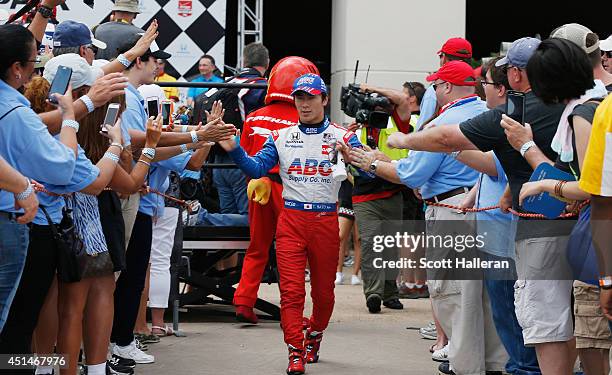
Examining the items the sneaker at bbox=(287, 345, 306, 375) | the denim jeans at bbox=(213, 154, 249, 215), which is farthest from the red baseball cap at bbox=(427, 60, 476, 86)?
the denim jeans at bbox=(213, 154, 249, 215)

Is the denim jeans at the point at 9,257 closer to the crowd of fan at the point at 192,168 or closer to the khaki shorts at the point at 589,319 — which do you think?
the crowd of fan at the point at 192,168

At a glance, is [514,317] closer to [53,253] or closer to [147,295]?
[53,253]

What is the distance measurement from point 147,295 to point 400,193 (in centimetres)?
314

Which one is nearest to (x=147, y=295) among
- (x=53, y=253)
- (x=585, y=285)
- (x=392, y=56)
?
(x=53, y=253)

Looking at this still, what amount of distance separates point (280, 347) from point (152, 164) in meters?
1.73

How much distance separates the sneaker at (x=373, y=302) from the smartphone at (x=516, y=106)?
15.6ft

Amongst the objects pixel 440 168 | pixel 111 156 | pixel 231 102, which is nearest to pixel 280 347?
pixel 440 168

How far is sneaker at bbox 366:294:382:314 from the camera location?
1004cm

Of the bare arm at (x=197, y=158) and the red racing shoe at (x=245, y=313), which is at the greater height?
the bare arm at (x=197, y=158)

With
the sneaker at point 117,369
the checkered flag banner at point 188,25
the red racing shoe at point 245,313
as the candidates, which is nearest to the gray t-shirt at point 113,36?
the sneaker at point 117,369

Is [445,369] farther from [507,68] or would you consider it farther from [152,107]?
[152,107]

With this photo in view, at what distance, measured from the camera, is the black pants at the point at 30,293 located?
5.00 m

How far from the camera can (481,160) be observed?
6.32 meters

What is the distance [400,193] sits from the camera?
1051cm
